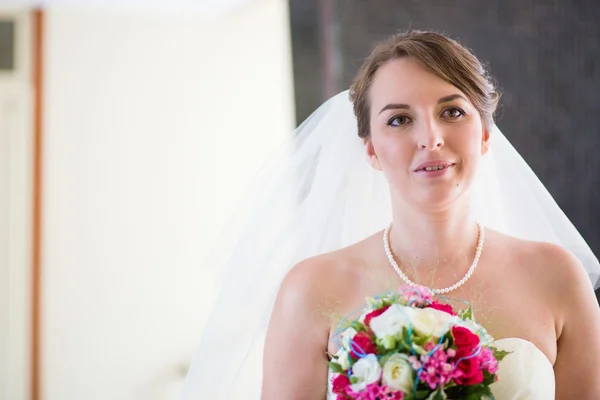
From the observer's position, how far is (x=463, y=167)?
5.19ft

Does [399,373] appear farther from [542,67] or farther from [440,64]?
[542,67]

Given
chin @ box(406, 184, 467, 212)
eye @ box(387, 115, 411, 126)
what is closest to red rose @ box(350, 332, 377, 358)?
chin @ box(406, 184, 467, 212)

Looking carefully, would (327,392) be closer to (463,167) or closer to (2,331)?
(463,167)

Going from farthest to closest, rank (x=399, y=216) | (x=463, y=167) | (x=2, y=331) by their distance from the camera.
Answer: (x=2, y=331) → (x=399, y=216) → (x=463, y=167)

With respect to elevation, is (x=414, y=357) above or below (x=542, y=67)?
below

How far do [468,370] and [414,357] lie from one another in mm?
92

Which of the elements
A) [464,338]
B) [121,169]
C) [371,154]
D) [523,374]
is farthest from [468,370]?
[121,169]

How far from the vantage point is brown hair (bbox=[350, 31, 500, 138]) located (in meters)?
1.63

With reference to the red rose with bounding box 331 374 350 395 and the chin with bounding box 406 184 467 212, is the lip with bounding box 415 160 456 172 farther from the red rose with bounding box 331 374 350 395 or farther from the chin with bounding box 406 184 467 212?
the red rose with bounding box 331 374 350 395

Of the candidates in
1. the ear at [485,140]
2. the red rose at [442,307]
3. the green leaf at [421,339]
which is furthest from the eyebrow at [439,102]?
the green leaf at [421,339]

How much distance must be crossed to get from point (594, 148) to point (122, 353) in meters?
3.06

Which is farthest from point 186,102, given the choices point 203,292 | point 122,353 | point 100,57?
point 122,353

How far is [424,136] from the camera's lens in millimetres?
1558

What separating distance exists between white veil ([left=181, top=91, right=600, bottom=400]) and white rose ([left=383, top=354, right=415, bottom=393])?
724 millimetres
